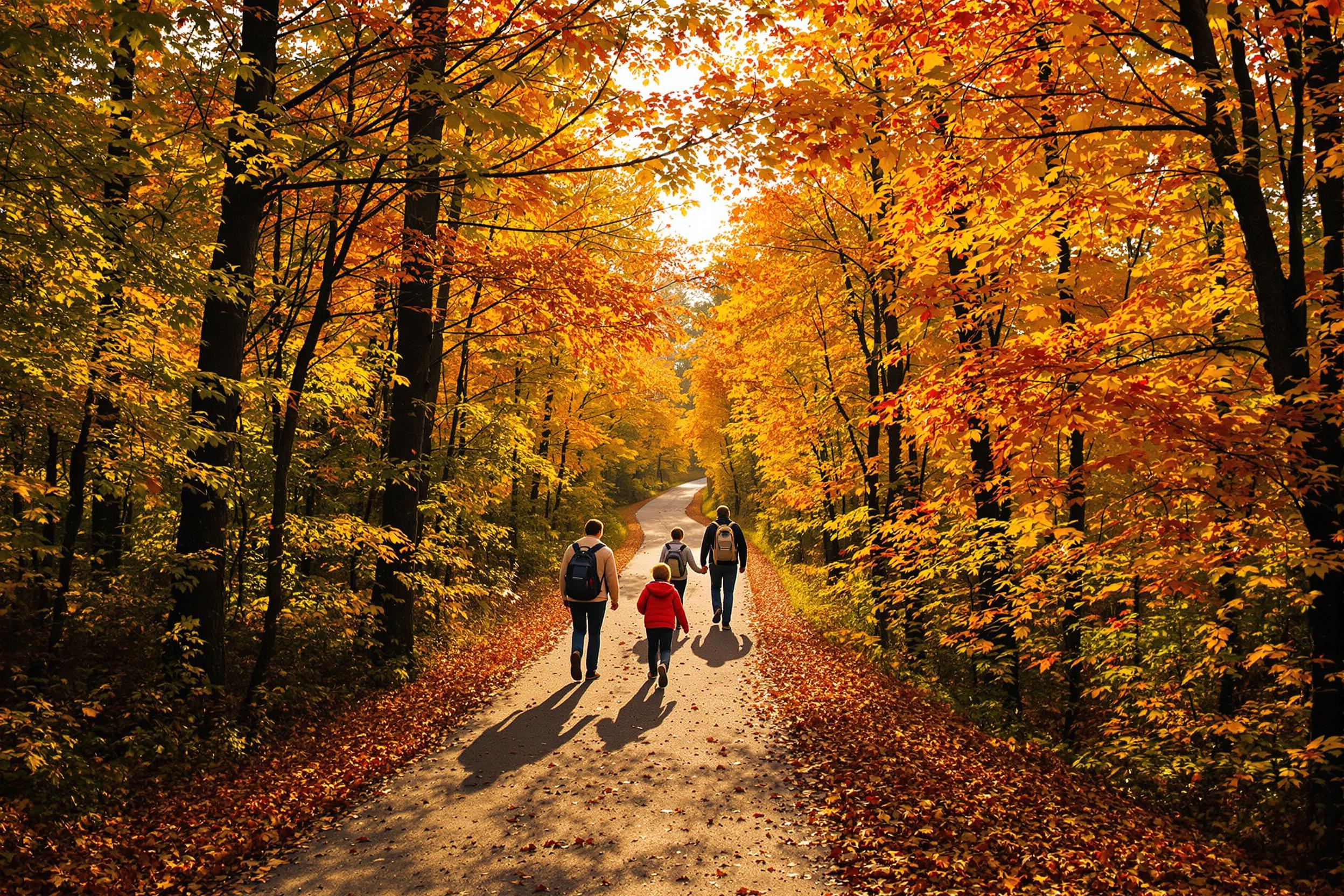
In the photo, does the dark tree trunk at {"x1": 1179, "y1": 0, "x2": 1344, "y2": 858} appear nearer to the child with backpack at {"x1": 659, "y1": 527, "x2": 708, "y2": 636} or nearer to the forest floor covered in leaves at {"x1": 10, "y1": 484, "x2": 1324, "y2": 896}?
the forest floor covered in leaves at {"x1": 10, "y1": 484, "x2": 1324, "y2": 896}

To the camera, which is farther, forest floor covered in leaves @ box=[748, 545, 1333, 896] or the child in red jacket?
the child in red jacket

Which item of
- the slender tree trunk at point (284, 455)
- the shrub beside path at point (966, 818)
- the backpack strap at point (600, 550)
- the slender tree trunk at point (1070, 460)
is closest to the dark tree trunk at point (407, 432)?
the slender tree trunk at point (284, 455)

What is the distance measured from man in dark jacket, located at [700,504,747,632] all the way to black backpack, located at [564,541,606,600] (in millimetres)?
3997

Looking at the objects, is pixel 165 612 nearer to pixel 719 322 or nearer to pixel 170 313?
pixel 170 313

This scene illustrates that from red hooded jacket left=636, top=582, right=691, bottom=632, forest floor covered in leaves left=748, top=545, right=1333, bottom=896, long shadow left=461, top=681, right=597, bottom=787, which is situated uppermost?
red hooded jacket left=636, top=582, right=691, bottom=632

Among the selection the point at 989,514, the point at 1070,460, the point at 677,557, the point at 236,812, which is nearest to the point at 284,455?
the point at 236,812

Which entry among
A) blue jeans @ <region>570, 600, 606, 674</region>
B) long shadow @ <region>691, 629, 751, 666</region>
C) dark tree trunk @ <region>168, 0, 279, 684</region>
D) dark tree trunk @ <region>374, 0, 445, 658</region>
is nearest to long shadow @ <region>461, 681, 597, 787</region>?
blue jeans @ <region>570, 600, 606, 674</region>

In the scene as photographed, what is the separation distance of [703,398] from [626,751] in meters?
24.8

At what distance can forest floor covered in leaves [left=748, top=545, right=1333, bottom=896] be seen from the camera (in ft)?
14.7

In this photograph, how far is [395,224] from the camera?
9.95 metres

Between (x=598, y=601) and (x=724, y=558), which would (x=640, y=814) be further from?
(x=724, y=558)

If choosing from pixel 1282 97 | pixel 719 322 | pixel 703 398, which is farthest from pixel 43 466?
pixel 703 398

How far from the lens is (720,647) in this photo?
12.2 metres

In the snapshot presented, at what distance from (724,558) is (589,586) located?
4.38 metres
